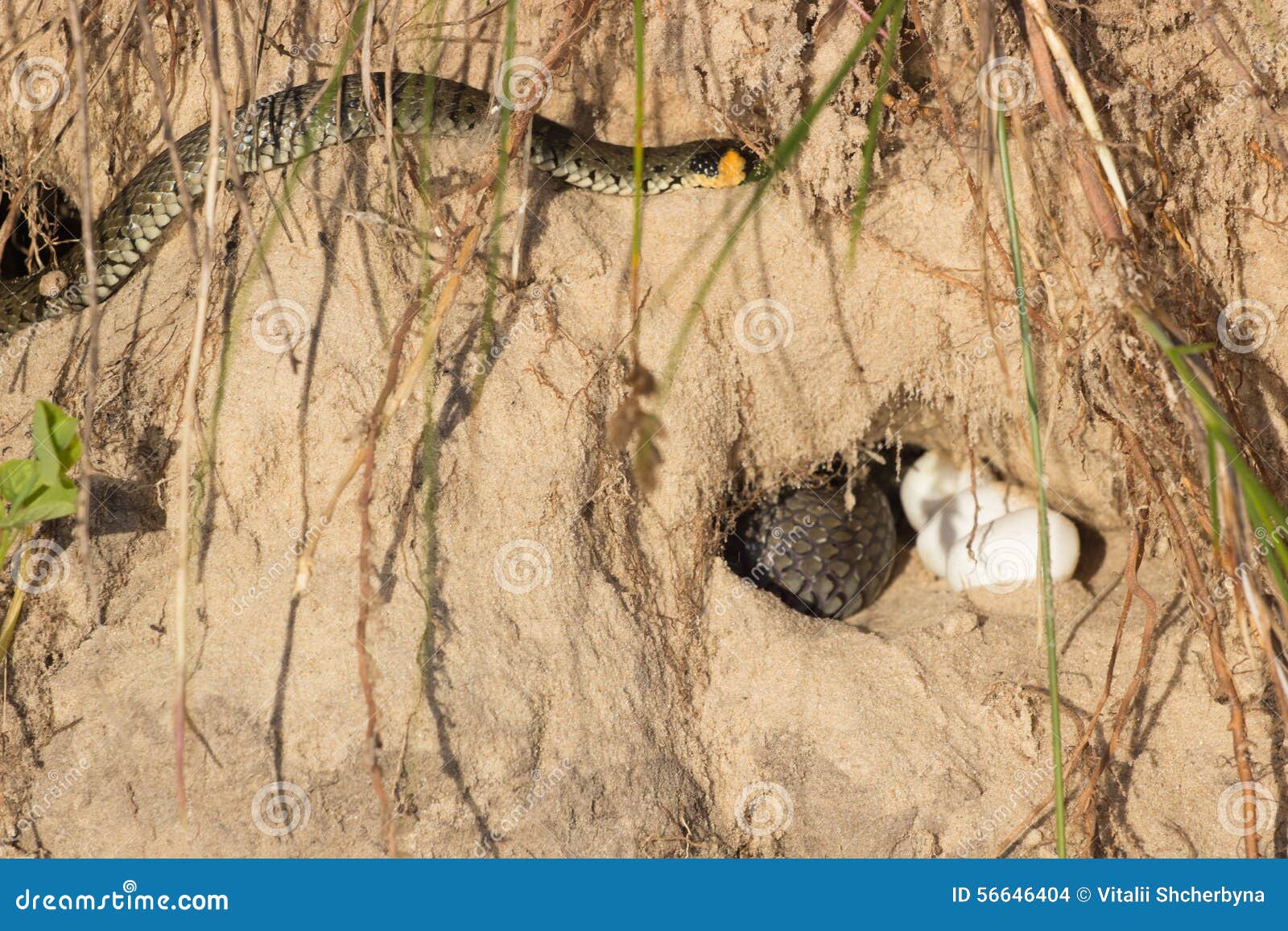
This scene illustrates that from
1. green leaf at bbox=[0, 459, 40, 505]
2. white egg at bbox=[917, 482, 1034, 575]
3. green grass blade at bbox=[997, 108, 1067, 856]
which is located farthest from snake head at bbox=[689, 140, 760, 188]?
green leaf at bbox=[0, 459, 40, 505]

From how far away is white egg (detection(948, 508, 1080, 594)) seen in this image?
3.05 meters

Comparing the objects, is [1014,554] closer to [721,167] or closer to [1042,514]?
[1042,514]

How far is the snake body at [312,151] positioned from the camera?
288cm

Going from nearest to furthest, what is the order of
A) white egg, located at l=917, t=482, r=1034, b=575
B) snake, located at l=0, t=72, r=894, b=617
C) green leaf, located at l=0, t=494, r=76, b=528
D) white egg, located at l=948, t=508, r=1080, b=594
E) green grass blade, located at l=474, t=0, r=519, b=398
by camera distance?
1. green leaf, located at l=0, t=494, r=76, b=528
2. green grass blade, located at l=474, t=0, r=519, b=398
3. snake, located at l=0, t=72, r=894, b=617
4. white egg, located at l=948, t=508, r=1080, b=594
5. white egg, located at l=917, t=482, r=1034, b=575

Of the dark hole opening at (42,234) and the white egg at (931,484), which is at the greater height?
the dark hole opening at (42,234)

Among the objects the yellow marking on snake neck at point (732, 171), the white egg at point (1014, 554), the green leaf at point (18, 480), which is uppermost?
the yellow marking on snake neck at point (732, 171)

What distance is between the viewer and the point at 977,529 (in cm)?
322

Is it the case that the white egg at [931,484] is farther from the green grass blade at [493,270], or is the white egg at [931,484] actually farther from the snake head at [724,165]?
the green grass blade at [493,270]

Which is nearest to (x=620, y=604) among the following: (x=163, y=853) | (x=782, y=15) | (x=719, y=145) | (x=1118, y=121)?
(x=163, y=853)

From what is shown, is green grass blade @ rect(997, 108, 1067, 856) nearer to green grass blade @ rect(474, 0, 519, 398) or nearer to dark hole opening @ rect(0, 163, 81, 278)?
green grass blade @ rect(474, 0, 519, 398)

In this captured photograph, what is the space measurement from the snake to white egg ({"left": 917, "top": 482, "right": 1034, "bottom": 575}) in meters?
0.19

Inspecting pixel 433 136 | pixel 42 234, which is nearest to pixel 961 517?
pixel 433 136

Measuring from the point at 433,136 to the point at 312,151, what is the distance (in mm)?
372

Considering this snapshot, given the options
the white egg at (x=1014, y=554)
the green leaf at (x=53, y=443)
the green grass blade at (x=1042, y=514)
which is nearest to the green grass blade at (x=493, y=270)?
the green leaf at (x=53, y=443)
